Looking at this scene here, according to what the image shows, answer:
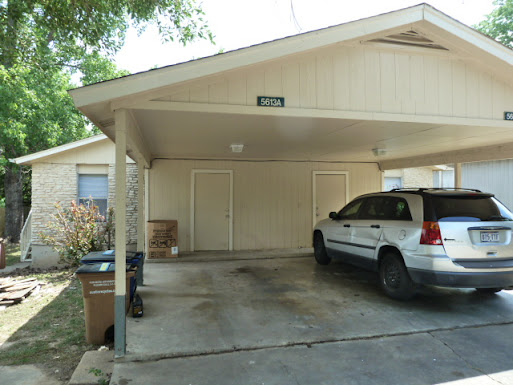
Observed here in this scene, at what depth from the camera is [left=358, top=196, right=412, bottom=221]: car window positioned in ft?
16.3

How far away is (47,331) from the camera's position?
462 cm

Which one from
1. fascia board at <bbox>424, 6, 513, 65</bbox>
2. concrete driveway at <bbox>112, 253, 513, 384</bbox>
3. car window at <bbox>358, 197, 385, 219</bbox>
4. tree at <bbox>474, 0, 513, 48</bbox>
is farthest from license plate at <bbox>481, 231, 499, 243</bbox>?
tree at <bbox>474, 0, 513, 48</bbox>

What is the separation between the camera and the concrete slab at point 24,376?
3218 millimetres

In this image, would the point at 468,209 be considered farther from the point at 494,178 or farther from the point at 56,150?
the point at 494,178

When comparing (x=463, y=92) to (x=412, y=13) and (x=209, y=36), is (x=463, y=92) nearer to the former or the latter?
(x=412, y=13)

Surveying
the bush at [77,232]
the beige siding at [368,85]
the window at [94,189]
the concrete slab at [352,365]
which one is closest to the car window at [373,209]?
the beige siding at [368,85]

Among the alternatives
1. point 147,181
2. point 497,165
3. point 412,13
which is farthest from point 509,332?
point 497,165

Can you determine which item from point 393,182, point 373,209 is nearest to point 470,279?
point 373,209

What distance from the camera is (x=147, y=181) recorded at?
28.6 ft

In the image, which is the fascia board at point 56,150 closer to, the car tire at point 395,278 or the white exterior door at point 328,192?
the white exterior door at point 328,192

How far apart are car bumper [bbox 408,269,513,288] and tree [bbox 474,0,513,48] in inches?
650

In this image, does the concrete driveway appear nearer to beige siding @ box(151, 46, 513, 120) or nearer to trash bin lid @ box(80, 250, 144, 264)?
trash bin lid @ box(80, 250, 144, 264)

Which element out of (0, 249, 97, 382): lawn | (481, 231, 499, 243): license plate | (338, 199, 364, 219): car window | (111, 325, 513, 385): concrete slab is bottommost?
(0, 249, 97, 382): lawn

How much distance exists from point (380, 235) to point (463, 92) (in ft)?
7.64
